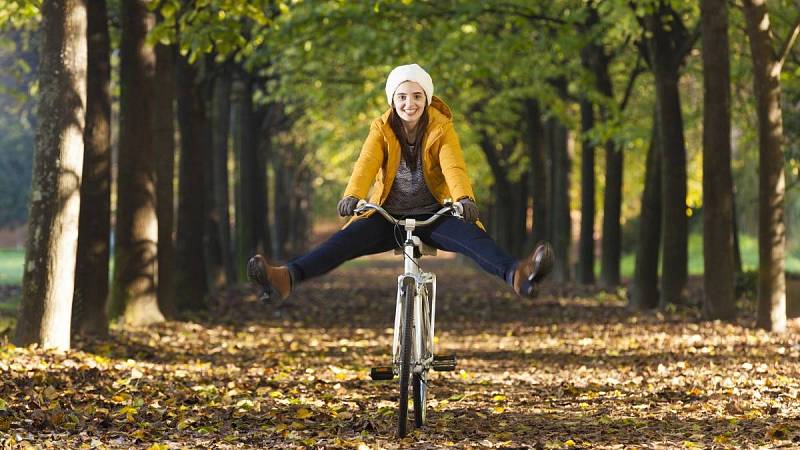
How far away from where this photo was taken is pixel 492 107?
3694cm

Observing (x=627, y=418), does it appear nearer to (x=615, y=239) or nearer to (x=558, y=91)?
(x=615, y=239)

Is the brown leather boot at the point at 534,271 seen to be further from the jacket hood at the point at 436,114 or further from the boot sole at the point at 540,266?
the jacket hood at the point at 436,114

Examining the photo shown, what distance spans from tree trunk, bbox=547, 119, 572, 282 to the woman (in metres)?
22.6

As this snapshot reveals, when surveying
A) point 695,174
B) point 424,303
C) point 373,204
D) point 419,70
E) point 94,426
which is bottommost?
point 94,426

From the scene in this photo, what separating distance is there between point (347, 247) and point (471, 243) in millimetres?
797

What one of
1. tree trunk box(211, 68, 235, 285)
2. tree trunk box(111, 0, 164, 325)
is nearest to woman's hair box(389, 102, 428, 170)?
tree trunk box(111, 0, 164, 325)

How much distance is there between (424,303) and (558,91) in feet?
72.2

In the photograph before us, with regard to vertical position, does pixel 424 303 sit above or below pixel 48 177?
below

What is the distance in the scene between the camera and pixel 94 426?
8.38 meters

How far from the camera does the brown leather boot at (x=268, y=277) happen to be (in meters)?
7.78

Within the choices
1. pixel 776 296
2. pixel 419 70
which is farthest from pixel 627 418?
pixel 776 296

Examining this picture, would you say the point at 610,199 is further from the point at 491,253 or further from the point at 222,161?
the point at 491,253

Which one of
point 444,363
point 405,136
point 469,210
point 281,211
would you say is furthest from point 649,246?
point 281,211

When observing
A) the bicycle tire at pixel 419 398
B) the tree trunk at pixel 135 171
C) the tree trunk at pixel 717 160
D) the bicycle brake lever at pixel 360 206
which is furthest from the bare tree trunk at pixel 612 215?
the bicycle brake lever at pixel 360 206
